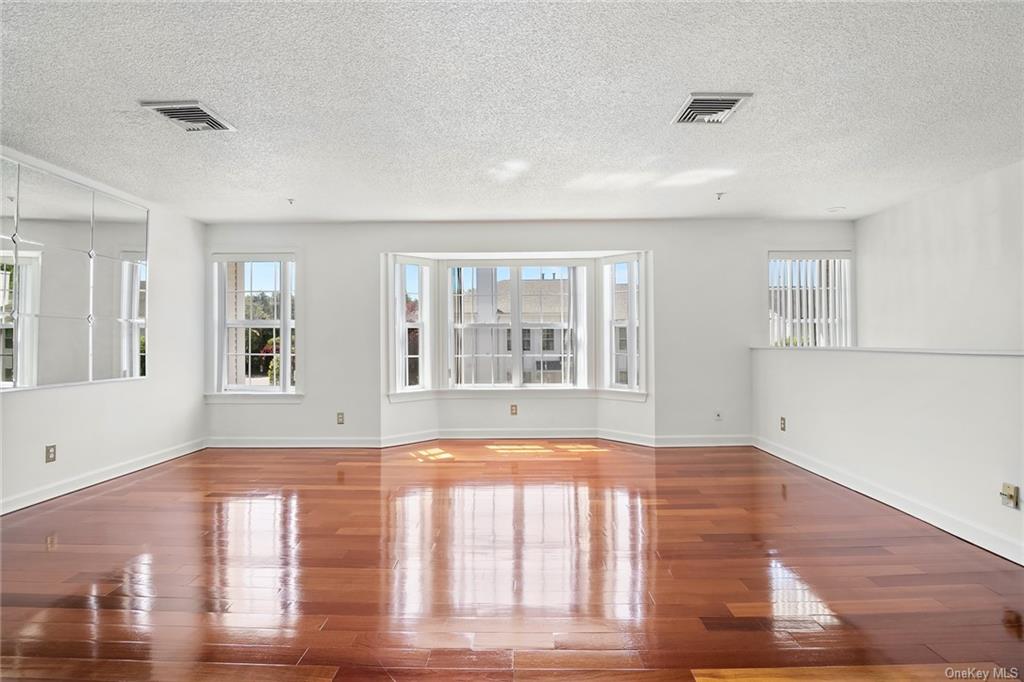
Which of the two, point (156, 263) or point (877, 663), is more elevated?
point (156, 263)

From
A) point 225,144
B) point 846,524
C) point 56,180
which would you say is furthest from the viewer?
point 56,180

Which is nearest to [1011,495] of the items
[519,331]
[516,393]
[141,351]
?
[516,393]

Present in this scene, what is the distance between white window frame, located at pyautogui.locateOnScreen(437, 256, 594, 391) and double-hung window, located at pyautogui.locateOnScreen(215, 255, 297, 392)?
1676 millimetres

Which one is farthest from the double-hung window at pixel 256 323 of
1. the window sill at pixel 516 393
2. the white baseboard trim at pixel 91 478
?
the window sill at pixel 516 393

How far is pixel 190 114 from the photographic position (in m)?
3.23

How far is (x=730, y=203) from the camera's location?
5.41 m

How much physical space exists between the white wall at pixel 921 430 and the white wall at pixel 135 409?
19.2ft

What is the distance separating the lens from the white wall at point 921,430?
9.78ft

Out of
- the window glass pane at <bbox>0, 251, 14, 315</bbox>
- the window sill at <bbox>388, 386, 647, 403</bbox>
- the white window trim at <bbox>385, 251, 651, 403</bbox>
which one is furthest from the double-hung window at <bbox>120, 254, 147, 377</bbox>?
the window sill at <bbox>388, 386, 647, 403</bbox>

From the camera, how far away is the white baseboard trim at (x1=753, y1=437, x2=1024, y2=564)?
9.68 feet

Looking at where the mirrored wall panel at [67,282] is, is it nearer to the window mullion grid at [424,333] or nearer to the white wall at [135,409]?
the white wall at [135,409]

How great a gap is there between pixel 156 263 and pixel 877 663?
6.02m

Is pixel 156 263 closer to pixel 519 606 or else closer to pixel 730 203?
pixel 519 606

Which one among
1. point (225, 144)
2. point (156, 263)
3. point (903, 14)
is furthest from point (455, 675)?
point (156, 263)
